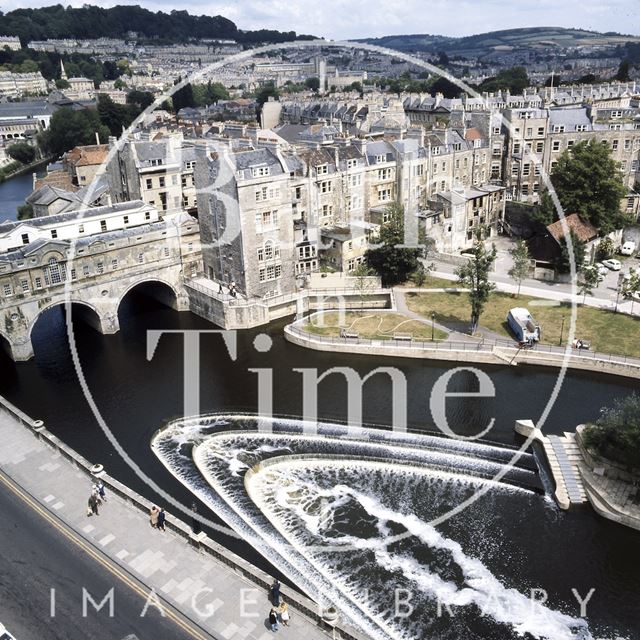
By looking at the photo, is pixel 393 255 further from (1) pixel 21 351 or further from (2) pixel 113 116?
(2) pixel 113 116

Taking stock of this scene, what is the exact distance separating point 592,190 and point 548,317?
2527 cm

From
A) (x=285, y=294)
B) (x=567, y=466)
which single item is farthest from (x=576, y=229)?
(x=567, y=466)

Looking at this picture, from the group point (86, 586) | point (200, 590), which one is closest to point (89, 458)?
point (86, 586)

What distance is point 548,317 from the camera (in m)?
61.1

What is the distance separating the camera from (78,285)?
61.6m

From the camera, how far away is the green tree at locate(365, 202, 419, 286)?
68125 mm

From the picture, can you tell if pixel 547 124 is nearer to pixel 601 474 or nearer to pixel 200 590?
pixel 601 474

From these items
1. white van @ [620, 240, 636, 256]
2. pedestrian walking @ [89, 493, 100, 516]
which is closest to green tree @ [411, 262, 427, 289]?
white van @ [620, 240, 636, 256]

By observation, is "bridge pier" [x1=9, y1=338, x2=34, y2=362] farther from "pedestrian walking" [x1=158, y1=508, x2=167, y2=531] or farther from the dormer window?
"pedestrian walking" [x1=158, y1=508, x2=167, y2=531]

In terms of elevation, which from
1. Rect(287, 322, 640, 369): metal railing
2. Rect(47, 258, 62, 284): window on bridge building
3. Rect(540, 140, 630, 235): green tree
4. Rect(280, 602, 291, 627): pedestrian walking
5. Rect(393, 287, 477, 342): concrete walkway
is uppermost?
Rect(540, 140, 630, 235): green tree

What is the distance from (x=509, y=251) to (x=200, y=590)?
211 ft

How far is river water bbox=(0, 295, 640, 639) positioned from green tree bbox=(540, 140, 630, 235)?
3166 centimetres

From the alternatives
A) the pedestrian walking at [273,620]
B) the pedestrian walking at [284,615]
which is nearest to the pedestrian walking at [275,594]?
the pedestrian walking at [284,615]

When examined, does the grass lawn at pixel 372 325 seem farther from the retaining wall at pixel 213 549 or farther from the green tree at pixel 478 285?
the retaining wall at pixel 213 549
